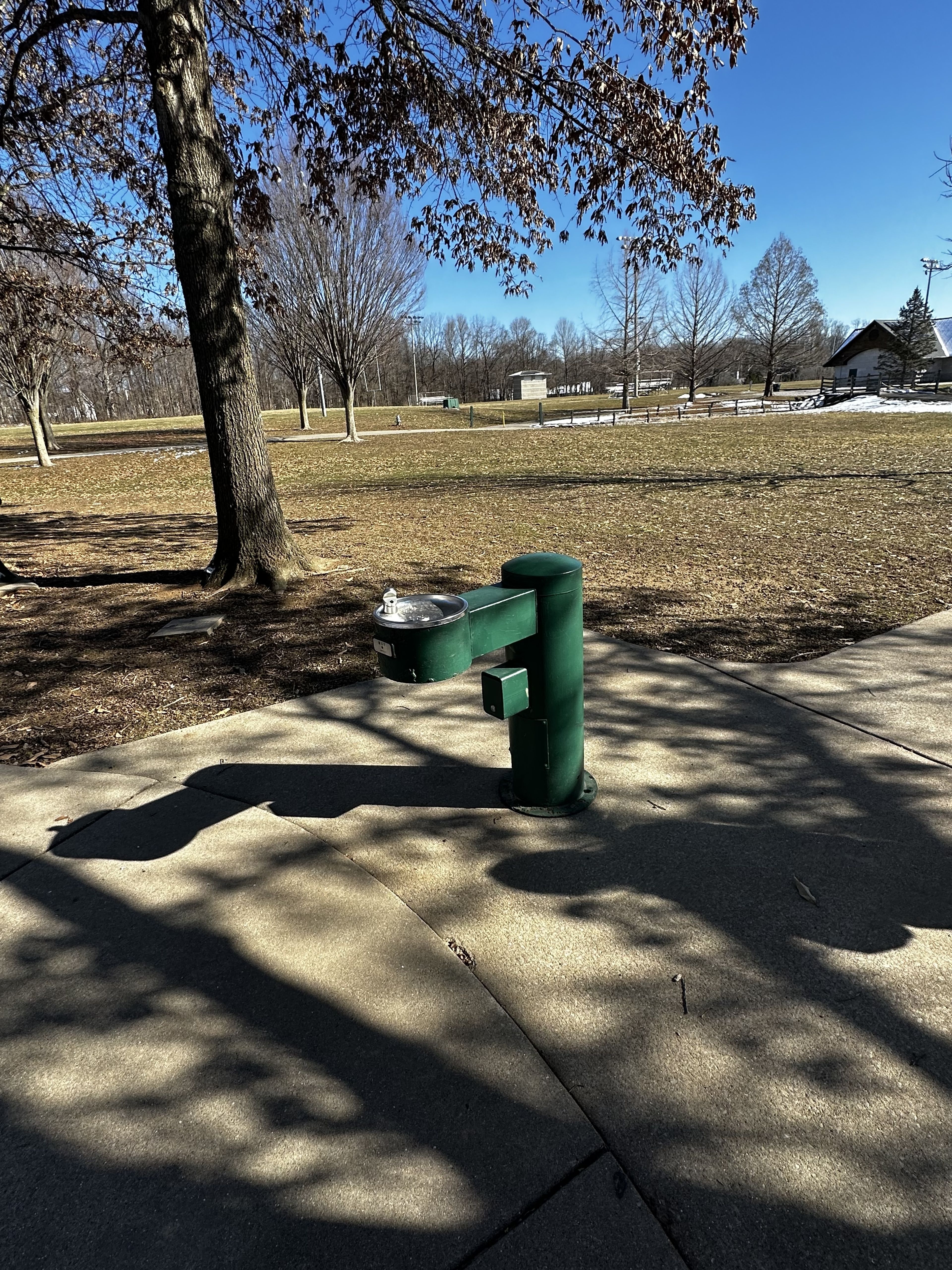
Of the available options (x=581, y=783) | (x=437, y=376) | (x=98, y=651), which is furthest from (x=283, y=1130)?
(x=437, y=376)

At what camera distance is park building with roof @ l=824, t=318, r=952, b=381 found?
186ft

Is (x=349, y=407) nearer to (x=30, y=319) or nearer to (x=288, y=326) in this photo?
(x=288, y=326)

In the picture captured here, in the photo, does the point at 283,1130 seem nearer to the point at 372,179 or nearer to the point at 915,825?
the point at 915,825

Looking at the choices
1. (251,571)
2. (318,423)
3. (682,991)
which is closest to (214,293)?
(251,571)

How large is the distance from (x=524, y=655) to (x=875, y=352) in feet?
223

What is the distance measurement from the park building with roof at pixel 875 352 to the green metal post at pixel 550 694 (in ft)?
212

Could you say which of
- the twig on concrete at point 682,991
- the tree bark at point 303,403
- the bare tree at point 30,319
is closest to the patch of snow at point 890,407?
the tree bark at point 303,403

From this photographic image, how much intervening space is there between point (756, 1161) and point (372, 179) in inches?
338

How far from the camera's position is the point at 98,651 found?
4801 millimetres

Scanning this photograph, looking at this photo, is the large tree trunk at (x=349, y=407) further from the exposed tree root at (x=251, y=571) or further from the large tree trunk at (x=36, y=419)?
the exposed tree root at (x=251, y=571)

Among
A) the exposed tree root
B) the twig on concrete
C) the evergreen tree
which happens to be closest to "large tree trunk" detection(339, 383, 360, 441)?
the exposed tree root

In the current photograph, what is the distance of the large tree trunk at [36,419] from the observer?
21359mm

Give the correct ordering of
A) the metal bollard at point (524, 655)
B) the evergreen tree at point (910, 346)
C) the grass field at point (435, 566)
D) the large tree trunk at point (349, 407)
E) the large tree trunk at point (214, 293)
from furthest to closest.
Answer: the evergreen tree at point (910, 346) → the large tree trunk at point (349, 407) → the large tree trunk at point (214, 293) → the grass field at point (435, 566) → the metal bollard at point (524, 655)

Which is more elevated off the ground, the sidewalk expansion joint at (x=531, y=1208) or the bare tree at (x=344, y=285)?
the bare tree at (x=344, y=285)
